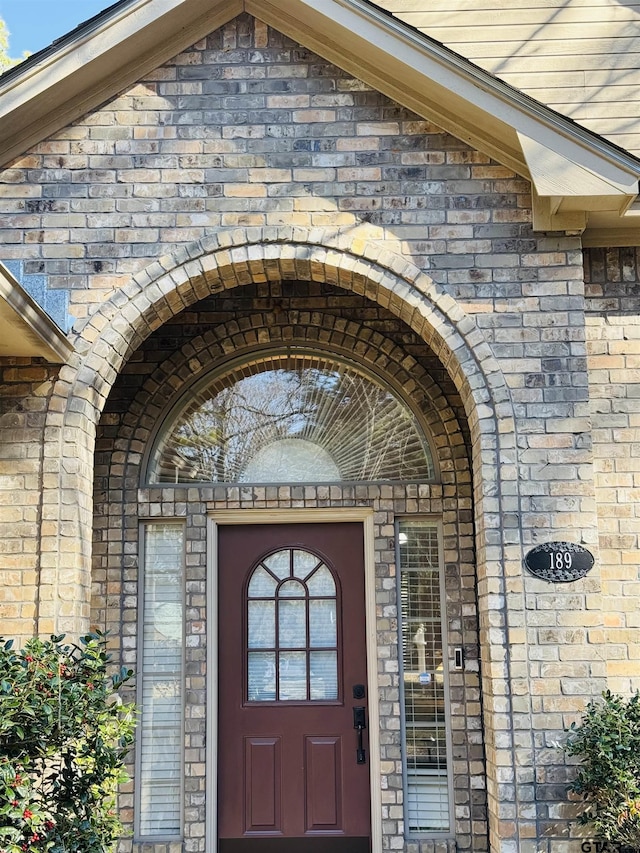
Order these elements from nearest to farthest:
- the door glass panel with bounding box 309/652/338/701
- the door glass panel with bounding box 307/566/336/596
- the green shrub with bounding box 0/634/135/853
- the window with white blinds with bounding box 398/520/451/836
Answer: the green shrub with bounding box 0/634/135/853 → the window with white blinds with bounding box 398/520/451/836 → the door glass panel with bounding box 309/652/338/701 → the door glass panel with bounding box 307/566/336/596

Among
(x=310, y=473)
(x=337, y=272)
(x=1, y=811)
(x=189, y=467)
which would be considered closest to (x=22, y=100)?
(x=337, y=272)

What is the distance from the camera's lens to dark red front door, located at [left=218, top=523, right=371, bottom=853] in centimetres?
565

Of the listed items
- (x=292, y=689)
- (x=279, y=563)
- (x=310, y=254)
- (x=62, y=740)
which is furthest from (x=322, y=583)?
(x=62, y=740)

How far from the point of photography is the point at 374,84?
5.24 metres

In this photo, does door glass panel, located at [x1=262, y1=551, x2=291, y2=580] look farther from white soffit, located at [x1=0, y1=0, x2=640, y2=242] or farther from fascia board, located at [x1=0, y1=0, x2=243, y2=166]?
fascia board, located at [x1=0, y1=0, x2=243, y2=166]

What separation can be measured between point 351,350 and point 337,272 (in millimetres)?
997

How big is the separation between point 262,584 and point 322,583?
0.39 m

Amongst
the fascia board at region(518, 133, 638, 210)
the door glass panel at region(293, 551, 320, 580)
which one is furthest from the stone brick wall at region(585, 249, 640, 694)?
the door glass panel at region(293, 551, 320, 580)

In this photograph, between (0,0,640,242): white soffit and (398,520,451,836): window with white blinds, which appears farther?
(398,520,451,836): window with white blinds

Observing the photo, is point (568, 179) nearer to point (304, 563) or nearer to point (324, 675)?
point (304, 563)

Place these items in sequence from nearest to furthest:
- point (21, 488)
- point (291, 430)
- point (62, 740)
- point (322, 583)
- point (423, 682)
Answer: point (62, 740) < point (21, 488) < point (423, 682) < point (322, 583) < point (291, 430)

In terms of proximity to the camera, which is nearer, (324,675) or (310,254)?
(310,254)

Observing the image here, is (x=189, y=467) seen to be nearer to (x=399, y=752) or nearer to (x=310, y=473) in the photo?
(x=310, y=473)

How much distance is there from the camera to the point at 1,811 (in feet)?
11.4
